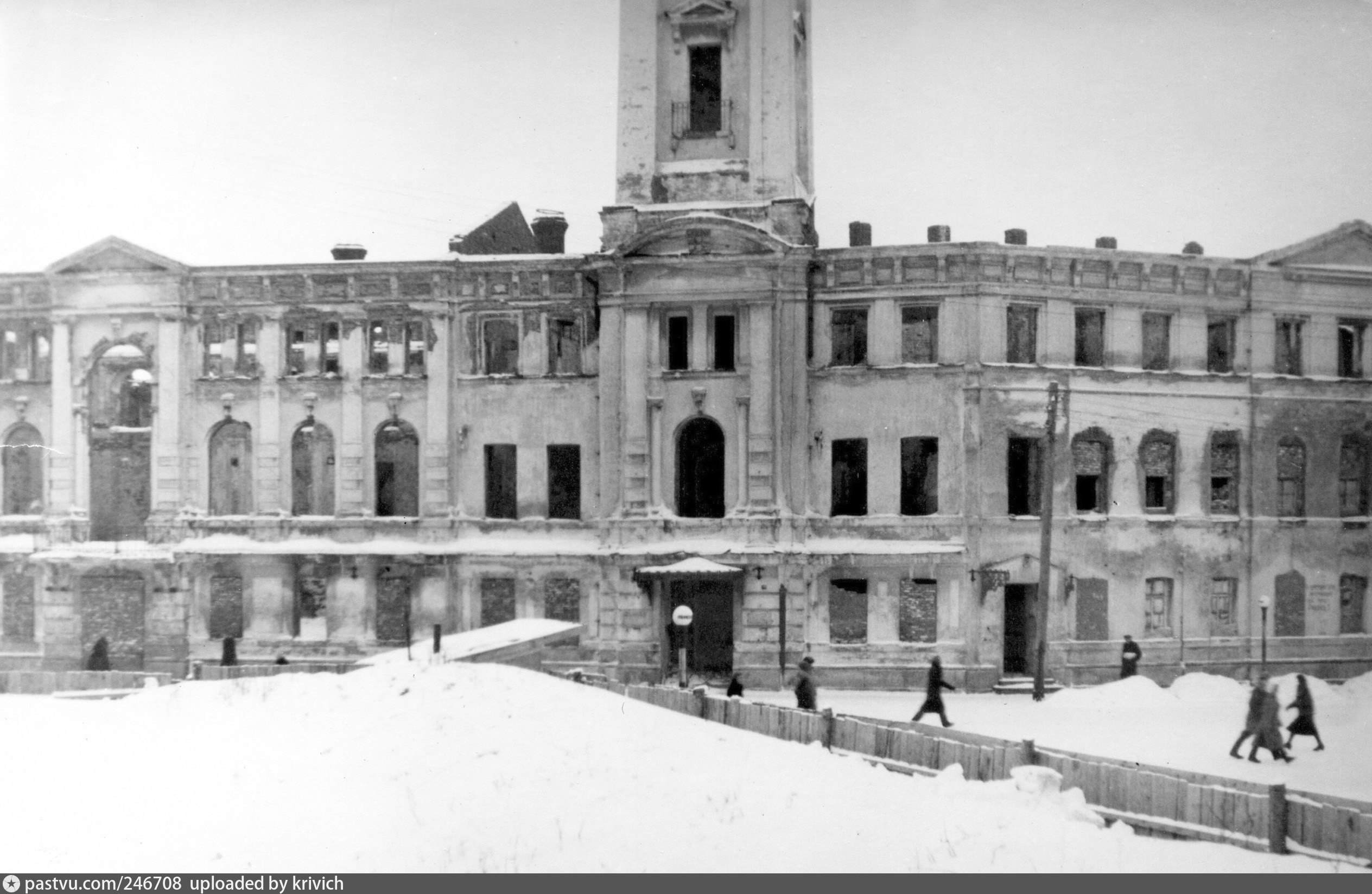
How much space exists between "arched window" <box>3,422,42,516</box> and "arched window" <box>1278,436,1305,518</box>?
26660 mm

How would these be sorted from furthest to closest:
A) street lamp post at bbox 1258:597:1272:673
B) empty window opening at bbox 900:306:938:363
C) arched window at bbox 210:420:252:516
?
arched window at bbox 210:420:252:516
empty window opening at bbox 900:306:938:363
street lamp post at bbox 1258:597:1272:673

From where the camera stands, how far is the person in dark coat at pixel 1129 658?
78.3 ft

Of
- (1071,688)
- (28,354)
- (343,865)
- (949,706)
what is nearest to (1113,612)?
(1071,688)

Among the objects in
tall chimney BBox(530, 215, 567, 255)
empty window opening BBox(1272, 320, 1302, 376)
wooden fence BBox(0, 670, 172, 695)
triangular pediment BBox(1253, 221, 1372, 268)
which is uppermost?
tall chimney BBox(530, 215, 567, 255)

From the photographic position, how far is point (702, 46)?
2481cm

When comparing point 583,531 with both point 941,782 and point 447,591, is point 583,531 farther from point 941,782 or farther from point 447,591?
point 941,782

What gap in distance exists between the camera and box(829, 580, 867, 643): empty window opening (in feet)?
81.9

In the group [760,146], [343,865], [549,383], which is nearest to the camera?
[343,865]

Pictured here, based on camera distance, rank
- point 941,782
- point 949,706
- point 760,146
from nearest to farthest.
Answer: point 941,782, point 949,706, point 760,146

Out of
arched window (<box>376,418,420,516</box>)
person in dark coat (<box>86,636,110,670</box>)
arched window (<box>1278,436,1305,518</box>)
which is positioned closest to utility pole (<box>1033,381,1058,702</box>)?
arched window (<box>1278,436,1305,518</box>)

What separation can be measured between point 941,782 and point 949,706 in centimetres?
914

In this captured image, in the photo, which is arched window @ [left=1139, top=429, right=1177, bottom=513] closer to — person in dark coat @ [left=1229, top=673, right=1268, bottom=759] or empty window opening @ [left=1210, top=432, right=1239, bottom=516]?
empty window opening @ [left=1210, top=432, right=1239, bottom=516]

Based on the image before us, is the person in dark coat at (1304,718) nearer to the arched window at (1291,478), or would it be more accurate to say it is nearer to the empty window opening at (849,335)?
the arched window at (1291,478)

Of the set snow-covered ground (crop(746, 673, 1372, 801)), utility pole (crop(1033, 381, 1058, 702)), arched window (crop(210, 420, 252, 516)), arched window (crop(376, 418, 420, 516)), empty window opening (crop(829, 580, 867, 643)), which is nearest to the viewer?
snow-covered ground (crop(746, 673, 1372, 801))
